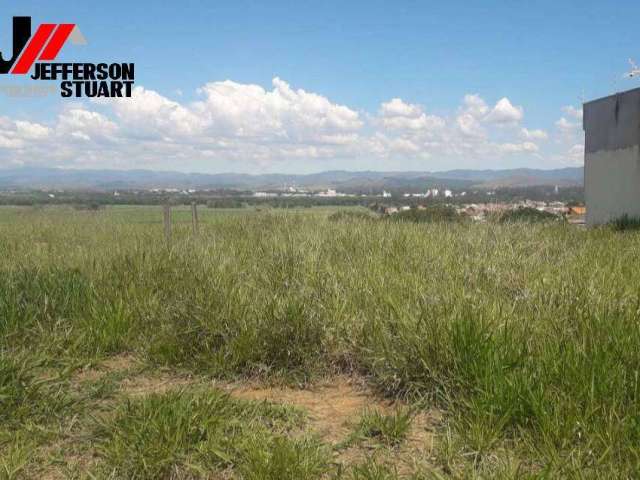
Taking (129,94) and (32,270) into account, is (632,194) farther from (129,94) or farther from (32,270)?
(32,270)

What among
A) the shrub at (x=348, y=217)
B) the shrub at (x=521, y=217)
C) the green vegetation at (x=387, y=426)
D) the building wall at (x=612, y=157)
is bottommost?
the green vegetation at (x=387, y=426)

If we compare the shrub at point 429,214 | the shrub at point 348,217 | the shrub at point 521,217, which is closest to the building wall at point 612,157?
the shrub at point 521,217

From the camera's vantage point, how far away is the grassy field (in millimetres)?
2443

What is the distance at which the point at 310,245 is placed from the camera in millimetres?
6520

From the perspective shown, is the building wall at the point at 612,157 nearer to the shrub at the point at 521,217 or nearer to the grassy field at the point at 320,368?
the shrub at the point at 521,217

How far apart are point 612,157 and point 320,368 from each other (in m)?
12.3

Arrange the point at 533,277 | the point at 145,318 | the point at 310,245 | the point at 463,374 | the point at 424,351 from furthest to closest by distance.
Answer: the point at 310,245
the point at 533,277
the point at 145,318
the point at 424,351
the point at 463,374

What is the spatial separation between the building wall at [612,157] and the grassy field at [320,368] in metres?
8.11

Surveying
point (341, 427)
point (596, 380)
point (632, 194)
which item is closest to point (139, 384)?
point (341, 427)

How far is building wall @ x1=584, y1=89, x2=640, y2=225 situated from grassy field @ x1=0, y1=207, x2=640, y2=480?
8.11 meters

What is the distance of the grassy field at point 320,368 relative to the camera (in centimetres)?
244

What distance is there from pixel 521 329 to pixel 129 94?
10.2m

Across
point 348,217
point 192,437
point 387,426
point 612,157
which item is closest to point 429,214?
point 348,217

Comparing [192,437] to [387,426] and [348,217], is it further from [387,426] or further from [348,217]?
[348,217]
